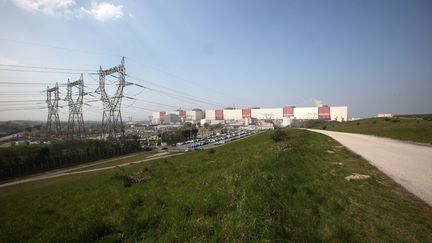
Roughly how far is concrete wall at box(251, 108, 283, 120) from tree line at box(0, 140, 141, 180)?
128m

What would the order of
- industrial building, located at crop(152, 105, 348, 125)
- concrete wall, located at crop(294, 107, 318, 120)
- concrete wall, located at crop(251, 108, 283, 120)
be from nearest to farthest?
industrial building, located at crop(152, 105, 348, 125) < concrete wall, located at crop(294, 107, 318, 120) < concrete wall, located at crop(251, 108, 283, 120)

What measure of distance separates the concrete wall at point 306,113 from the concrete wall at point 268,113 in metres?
12.1

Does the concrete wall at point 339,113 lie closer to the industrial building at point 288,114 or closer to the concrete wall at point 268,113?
the industrial building at point 288,114

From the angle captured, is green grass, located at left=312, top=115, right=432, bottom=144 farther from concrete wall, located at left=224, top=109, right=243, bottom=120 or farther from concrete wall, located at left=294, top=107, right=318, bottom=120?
concrete wall, located at left=224, top=109, right=243, bottom=120

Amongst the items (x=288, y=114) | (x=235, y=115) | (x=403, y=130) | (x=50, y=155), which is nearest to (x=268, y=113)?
(x=288, y=114)

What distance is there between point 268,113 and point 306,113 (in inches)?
1149

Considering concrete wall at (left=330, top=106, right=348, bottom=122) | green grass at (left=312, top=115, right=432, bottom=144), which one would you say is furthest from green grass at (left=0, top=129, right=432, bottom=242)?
concrete wall at (left=330, top=106, right=348, bottom=122)

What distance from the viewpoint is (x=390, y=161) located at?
14.6 metres

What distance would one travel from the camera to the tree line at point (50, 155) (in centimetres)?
4366

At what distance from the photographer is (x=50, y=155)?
50562 millimetres

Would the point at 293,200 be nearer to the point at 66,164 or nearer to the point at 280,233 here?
the point at 280,233

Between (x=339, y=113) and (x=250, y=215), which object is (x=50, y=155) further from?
(x=339, y=113)

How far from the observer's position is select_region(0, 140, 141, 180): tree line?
43656 millimetres

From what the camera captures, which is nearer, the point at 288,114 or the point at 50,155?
the point at 50,155
